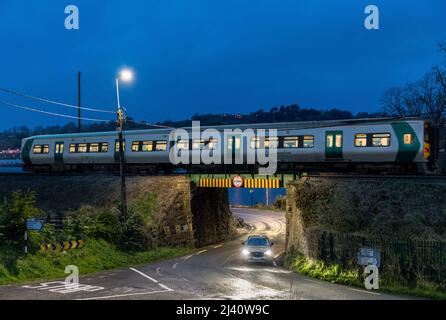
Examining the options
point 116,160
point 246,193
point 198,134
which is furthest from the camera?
point 246,193

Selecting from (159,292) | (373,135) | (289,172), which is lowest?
→ (159,292)

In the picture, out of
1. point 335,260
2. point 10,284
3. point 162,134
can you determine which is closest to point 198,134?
point 162,134

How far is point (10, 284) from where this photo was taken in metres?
17.0

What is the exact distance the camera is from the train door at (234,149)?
3123 centimetres

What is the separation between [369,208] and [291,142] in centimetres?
878

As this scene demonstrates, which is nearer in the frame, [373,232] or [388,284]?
[388,284]

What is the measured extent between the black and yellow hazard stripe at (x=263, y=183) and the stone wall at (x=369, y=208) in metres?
3.28

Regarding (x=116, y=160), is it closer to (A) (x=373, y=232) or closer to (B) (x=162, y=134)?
(B) (x=162, y=134)

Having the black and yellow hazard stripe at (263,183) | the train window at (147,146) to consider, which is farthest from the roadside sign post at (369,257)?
the train window at (147,146)

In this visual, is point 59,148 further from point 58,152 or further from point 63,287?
point 63,287

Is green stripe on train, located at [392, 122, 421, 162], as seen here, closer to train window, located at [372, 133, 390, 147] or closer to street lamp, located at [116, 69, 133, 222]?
train window, located at [372, 133, 390, 147]

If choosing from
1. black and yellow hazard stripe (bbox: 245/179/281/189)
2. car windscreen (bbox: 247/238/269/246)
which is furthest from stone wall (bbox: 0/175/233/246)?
car windscreen (bbox: 247/238/269/246)

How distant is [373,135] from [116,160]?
19.3m

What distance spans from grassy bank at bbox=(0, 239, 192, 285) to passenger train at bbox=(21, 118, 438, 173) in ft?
27.3
